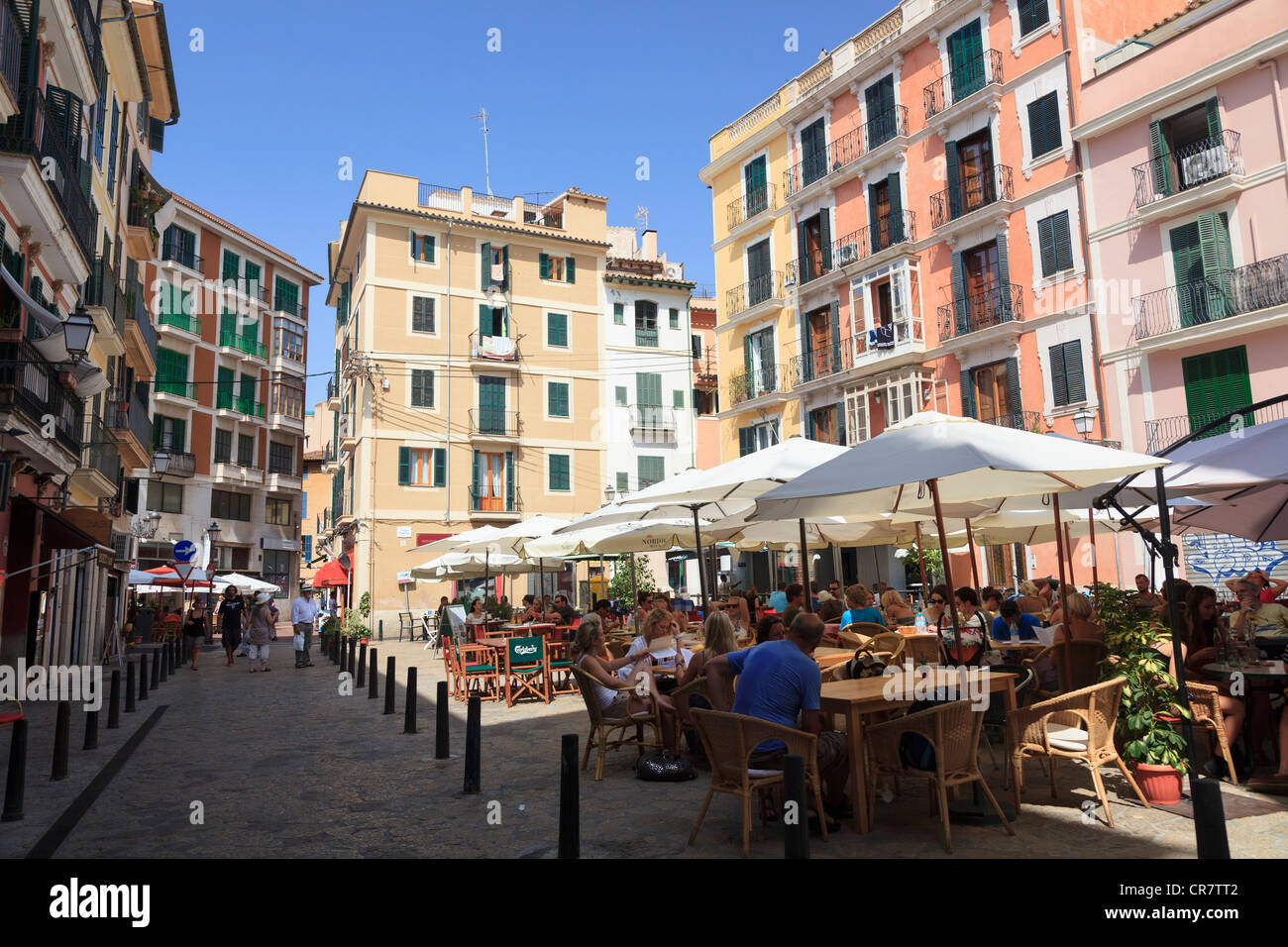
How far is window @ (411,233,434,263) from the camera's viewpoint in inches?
1460

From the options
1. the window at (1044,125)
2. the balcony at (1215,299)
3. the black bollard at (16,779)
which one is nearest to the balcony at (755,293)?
the window at (1044,125)

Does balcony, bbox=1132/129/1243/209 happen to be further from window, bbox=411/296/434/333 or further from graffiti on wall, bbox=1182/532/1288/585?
window, bbox=411/296/434/333

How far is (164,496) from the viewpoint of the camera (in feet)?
129

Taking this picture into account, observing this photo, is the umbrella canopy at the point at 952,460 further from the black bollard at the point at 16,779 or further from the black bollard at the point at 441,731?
the black bollard at the point at 16,779

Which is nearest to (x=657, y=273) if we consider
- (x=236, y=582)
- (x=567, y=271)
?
(x=567, y=271)

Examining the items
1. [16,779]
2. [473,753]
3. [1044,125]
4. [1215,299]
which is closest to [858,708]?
[473,753]

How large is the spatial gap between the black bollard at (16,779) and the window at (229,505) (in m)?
37.6

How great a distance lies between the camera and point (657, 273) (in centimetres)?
4600

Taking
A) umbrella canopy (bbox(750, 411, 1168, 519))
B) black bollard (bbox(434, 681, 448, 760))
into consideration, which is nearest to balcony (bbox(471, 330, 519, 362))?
black bollard (bbox(434, 681, 448, 760))
